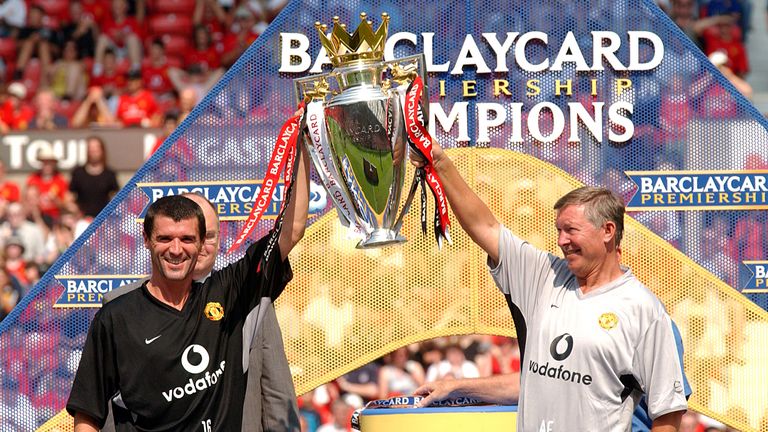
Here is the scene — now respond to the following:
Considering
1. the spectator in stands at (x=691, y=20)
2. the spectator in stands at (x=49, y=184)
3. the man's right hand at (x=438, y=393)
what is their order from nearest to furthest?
the man's right hand at (x=438, y=393), the spectator in stands at (x=49, y=184), the spectator in stands at (x=691, y=20)

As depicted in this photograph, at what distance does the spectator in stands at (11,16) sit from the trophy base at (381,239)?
31.6 feet

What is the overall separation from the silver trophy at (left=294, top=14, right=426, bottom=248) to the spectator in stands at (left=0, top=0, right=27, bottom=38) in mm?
9393

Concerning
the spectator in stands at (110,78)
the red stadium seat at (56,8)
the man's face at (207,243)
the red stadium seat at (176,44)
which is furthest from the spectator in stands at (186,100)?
the man's face at (207,243)

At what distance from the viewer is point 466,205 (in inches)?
170

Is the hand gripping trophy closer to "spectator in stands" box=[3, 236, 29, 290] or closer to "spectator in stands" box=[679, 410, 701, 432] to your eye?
"spectator in stands" box=[679, 410, 701, 432]

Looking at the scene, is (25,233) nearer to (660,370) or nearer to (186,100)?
(186,100)

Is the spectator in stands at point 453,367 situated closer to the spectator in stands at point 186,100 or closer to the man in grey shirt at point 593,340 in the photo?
the man in grey shirt at point 593,340

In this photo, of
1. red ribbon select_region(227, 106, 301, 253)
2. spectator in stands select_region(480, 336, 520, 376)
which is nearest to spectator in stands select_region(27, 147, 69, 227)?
spectator in stands select_region(480, 336, 520, 376)

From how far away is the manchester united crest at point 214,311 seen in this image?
4055mm

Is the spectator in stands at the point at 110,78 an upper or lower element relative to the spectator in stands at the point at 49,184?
upper

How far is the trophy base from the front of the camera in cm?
430

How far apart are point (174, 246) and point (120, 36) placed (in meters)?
9.25

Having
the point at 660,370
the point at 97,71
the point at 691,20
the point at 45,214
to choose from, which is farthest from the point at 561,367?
the point at 97,71

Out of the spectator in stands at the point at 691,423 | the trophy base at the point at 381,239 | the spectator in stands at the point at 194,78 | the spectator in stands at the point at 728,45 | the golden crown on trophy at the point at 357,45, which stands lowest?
the spectator in stands at the point at 691,423
